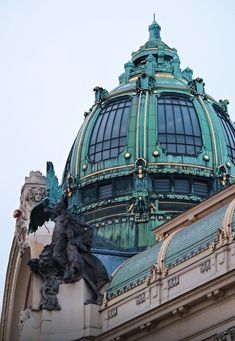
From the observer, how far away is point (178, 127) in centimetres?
5506

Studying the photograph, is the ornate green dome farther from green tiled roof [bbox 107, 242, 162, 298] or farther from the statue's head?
green tiled roof [bbox 107, 242, 162, 298]

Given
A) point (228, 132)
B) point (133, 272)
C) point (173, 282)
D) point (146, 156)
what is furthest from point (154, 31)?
point (173, 282)

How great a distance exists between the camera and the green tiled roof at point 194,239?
127 feet

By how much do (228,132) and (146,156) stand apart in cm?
541

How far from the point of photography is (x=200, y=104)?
5656 centimetres

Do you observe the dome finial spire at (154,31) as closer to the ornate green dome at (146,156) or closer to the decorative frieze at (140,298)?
the ornate green dome at (146,156)

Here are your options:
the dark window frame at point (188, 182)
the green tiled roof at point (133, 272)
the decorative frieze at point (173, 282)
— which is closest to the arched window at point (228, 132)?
the dark window frame at point (188, 182)

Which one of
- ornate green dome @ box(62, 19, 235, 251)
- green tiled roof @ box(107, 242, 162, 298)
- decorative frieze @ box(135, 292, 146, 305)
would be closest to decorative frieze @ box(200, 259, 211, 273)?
decorative frieze @ box(135, 292, 146, 305)

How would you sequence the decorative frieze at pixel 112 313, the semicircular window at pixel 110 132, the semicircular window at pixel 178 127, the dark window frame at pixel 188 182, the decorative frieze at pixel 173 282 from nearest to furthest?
the decorative frieze at pixel 173 282, the decorative frieze at pixel 112 313, the dark window frame at pixel 188 182, the semicircular window at pixel 178 127, the semicircular window at pixel 110 132

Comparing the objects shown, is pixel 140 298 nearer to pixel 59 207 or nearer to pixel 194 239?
pixel 194 239

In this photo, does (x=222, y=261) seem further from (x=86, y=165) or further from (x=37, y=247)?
(x=86, y=165)

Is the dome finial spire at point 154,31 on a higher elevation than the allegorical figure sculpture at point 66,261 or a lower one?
higher

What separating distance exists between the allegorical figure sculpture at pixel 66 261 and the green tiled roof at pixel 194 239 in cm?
440

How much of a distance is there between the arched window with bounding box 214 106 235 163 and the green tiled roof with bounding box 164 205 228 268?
14.3 metres
